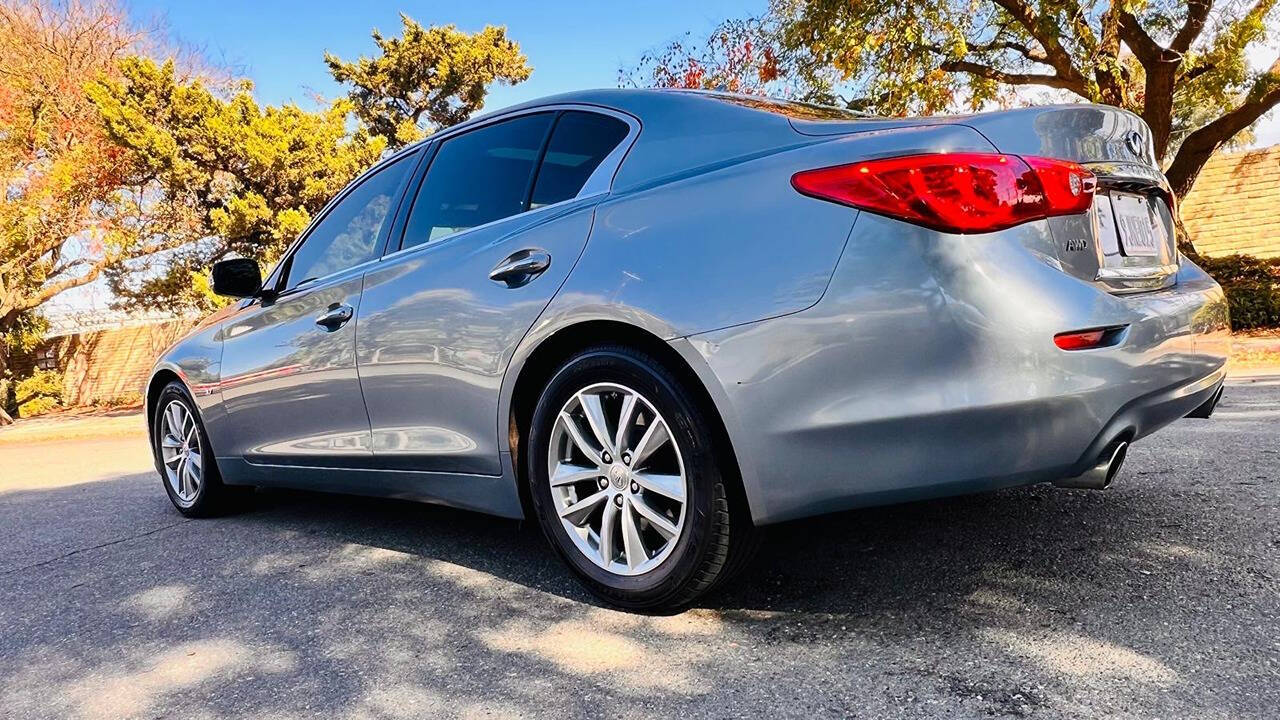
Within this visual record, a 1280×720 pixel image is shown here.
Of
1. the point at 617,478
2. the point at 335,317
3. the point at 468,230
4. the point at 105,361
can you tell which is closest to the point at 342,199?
the point at 335,317

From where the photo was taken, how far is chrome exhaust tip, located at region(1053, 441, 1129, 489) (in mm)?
2113

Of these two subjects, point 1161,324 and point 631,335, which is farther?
point 631,335

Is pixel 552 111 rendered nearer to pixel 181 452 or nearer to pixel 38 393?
pixel 181 452

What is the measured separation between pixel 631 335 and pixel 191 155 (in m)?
16.6

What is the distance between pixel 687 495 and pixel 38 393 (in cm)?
2063

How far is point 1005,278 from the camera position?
6.67 ft

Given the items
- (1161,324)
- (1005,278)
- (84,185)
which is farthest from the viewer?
(84,185)

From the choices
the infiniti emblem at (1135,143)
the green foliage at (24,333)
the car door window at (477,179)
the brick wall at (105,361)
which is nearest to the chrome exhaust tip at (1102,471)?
the infiniti emblem at (1135,143)

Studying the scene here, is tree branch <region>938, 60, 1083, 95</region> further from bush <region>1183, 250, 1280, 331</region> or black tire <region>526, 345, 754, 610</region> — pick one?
black tire <region>526, 345, 754, 610</region>

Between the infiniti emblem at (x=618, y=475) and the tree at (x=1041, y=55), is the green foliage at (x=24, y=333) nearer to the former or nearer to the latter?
the tree at (x=1041, y=55)

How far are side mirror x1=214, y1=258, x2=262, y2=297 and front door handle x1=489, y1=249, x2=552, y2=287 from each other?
1810 millimetres

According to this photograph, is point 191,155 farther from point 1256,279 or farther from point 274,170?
point 1256,279

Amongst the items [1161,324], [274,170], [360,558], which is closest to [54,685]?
[360,558]

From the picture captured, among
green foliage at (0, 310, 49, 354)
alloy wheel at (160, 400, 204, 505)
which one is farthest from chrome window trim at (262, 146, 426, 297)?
green foliage at (0, 310, 49, 354)
